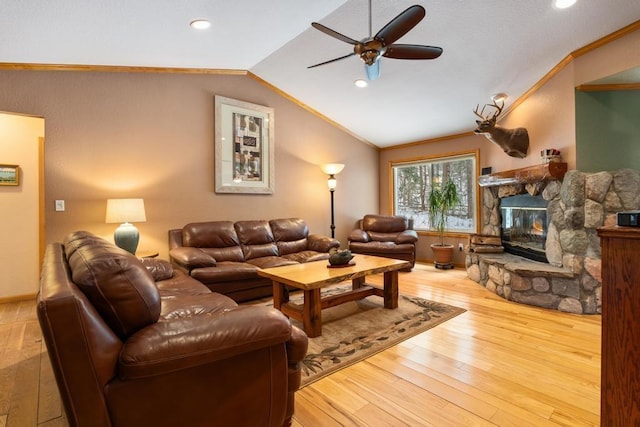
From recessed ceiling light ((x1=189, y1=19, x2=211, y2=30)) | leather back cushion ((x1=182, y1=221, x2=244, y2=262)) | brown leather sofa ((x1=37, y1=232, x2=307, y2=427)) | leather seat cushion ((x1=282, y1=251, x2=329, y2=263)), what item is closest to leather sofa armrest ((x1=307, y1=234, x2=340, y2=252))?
leather seat cushion ((x1=282, y1=251, x2=329, y2=263))

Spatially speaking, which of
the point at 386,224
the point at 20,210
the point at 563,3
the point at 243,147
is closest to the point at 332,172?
the point at 386,224

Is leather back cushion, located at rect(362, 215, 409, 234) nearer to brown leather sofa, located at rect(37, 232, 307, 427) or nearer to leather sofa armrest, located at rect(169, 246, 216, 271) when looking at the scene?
leather sofa armrest, located at rect(169, 246, 216, 271)

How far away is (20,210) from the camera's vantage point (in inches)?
152

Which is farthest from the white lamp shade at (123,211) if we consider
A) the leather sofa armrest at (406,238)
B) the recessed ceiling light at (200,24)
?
the leather sofa armrest at (406,238)

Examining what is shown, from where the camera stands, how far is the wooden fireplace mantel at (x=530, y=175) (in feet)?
11.0

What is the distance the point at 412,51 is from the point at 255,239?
299 centimetres

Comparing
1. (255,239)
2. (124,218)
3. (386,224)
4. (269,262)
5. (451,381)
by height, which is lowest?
(451,381)

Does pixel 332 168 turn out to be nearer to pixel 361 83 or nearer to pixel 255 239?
pixel 361 83

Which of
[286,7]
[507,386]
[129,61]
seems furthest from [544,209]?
[129,61]

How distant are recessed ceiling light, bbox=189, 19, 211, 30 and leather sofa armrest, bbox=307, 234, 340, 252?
2.93 m

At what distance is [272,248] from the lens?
4.56 meters

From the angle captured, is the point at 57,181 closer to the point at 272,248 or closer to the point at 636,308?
the point at 272,248

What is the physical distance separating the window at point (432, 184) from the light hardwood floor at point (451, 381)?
280 cm

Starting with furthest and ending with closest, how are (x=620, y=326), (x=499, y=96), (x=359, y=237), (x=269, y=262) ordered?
1. (x=359, y=237)
2. (x=499, y=96)
3. (x=269, y=262)
4. (x=620, y=326)
